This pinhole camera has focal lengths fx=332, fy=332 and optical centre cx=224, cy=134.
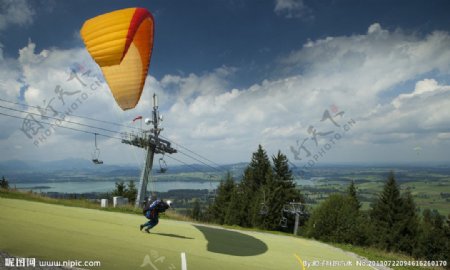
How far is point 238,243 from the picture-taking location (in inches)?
585

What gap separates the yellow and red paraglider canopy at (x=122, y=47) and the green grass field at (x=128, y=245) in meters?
5.21

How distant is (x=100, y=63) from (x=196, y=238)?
8.18 metres

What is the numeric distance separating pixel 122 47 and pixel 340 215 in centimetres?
5077

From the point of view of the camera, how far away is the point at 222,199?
62906 mm

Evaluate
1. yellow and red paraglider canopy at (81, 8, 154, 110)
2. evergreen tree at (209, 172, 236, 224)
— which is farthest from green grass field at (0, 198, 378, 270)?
evergreen tree at (209, 172, 236, 224)

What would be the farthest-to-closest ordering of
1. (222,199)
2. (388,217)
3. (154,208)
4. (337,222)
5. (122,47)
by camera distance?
(222,199), (337,222), (388,217), (154,208), (122,47)

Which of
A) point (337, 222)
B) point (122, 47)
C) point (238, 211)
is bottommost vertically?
point (337, 222)

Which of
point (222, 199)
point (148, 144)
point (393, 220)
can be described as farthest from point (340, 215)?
point (148, 144)

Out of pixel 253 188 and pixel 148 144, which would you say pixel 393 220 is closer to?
pixel 253 188

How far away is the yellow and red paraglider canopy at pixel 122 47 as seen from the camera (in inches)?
480

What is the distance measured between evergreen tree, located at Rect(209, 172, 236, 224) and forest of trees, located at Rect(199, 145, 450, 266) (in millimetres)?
262

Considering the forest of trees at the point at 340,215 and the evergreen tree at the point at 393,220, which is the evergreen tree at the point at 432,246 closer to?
the forest of trees at the point at 340,215

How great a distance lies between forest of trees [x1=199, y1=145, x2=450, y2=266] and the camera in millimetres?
51344

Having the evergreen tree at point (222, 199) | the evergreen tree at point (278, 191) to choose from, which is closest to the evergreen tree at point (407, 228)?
the evergreen tree at point (278, 191)
